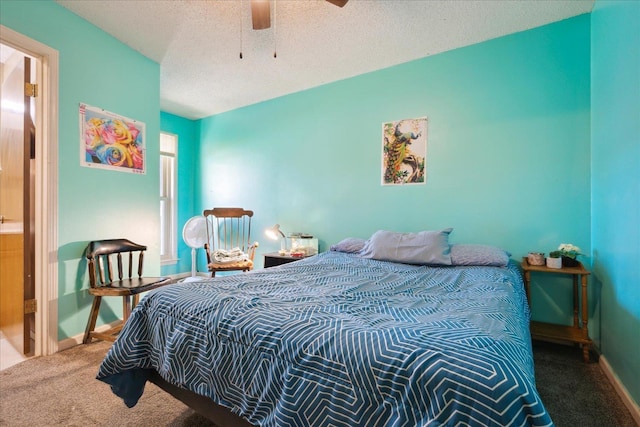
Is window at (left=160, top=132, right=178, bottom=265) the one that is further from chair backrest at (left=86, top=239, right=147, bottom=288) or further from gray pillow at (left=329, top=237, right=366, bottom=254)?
gray pillow at (left=329, top=237, right=366, bottom=254)

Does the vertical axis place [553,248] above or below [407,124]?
below

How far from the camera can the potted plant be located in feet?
7.15

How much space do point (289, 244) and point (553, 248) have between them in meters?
2.62

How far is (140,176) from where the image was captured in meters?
2.87

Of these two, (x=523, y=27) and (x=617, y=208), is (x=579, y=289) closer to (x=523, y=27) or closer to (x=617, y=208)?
(x=617, y=208)

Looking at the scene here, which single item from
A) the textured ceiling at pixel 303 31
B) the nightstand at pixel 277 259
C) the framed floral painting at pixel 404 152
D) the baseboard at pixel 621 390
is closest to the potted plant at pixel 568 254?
the baseboard at pixel 621 390

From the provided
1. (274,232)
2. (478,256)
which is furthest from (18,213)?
(478,256)

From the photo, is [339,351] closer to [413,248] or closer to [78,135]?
[413,248]

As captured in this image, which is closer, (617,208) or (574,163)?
(617,208)

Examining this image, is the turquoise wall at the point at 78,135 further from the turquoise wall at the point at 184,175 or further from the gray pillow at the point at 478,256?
the gray pillow at the point at 478,256

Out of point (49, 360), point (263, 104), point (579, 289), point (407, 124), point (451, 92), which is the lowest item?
point (49, 360)

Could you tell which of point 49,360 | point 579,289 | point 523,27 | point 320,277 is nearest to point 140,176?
point 49,360

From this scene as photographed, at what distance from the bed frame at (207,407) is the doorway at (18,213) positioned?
5.20 ft

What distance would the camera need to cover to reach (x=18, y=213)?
7.30 feet
